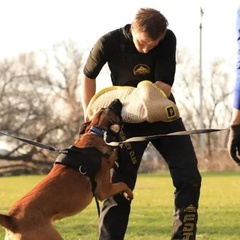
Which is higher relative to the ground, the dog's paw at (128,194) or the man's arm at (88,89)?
the man's arm at (88,89)

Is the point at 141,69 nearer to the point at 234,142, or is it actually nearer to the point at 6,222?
the point at 234,142

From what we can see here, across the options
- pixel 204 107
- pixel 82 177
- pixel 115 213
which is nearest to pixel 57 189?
pixel 82 177

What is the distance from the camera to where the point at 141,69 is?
6.66m

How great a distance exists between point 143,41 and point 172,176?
126cm

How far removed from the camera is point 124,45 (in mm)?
6598

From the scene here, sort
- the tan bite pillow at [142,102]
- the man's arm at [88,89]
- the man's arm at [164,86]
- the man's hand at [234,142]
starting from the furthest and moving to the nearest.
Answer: the man's arm at [88,89], the man's arm at [164,86], the tan bite pillow at [142,102], the man's hand at [234,142]

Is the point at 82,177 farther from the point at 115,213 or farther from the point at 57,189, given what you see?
the point at 115,213

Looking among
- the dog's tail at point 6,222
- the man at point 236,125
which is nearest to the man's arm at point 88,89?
the dog's tail at point 6,222

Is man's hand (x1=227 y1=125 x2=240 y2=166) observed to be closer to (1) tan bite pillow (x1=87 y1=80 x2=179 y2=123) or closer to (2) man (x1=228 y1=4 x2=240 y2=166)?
(2) man (x1=228 y1=4 x2=240 y2=166)

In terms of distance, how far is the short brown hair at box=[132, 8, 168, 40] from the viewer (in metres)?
6.17

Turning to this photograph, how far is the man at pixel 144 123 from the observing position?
6422 mm

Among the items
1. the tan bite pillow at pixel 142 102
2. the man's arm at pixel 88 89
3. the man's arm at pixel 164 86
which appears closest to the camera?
the tan bite pillow at pixel 142 102

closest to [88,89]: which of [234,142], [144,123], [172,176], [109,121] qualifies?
[109,121]

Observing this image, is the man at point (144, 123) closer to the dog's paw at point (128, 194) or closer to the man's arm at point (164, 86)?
the man's arm at point (164, 86)
